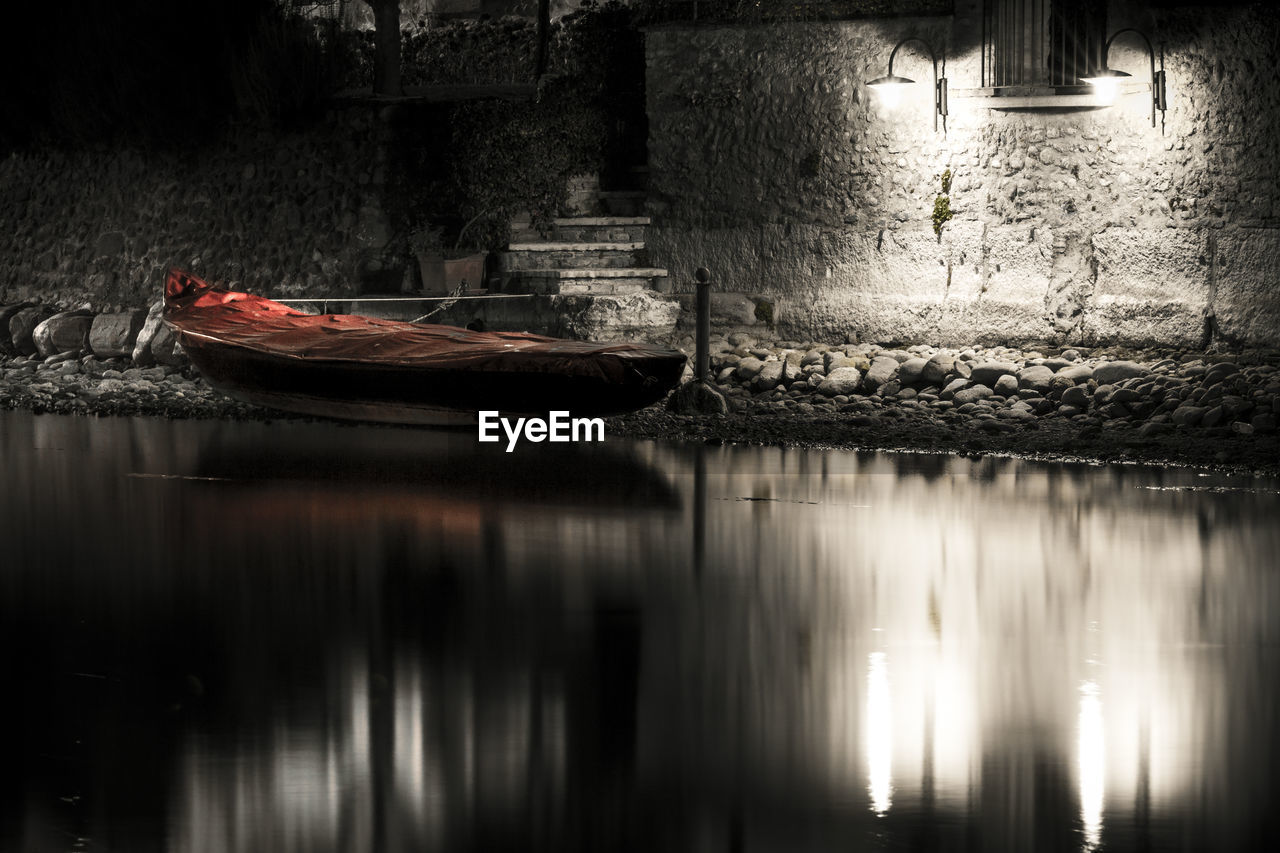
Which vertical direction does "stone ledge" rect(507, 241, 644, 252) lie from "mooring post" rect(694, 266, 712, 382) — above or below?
above

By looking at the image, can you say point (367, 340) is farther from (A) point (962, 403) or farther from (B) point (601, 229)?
(A) point (962, 403)

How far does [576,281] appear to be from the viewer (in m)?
15.0

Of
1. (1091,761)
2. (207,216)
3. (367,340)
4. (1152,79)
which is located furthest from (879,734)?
(207,216)

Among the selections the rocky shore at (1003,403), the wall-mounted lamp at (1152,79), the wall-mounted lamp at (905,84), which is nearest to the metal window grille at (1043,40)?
the wall-mounted lamp at (1152,79)

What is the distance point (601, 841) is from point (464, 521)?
15.0ft

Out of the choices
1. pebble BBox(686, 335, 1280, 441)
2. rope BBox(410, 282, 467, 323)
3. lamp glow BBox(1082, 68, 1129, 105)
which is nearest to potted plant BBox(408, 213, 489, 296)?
rope BBox(410, 282, 467, 323)

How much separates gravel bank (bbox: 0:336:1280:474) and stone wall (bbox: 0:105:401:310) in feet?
7.12

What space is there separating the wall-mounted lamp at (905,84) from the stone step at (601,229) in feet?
8.34

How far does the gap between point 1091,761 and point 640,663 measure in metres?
1.63

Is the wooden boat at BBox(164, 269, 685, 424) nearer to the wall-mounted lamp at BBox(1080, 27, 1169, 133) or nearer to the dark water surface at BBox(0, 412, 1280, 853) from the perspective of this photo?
the dark water surface at BBox(0, 412, 1280, 853)

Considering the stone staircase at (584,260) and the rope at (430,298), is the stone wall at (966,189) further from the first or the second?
the rope at (430,298)

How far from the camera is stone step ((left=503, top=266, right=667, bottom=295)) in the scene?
49.0 ft

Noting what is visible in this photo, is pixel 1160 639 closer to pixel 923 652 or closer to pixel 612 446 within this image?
pixel 923 652

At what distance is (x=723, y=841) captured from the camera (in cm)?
385
